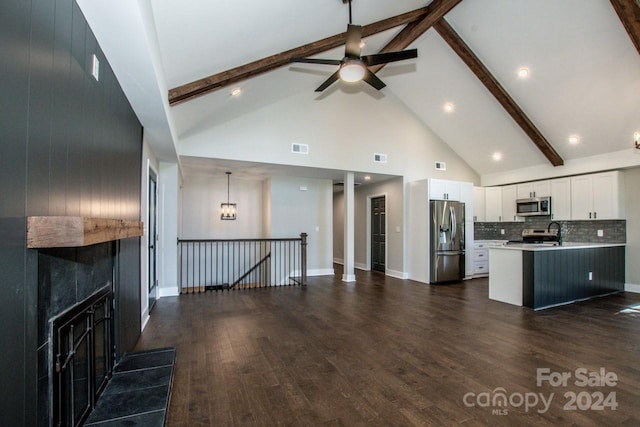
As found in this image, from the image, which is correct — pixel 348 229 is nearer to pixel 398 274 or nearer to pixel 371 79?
pixel 398 274

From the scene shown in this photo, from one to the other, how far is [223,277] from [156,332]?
4.68m

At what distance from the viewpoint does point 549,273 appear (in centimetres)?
478

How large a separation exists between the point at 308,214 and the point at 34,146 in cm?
650

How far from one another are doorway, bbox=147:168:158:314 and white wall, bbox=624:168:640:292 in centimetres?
862

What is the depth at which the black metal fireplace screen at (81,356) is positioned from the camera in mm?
1471

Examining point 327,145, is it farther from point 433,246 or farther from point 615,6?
point 615,6

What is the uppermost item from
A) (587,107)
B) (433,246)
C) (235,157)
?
(587,107)

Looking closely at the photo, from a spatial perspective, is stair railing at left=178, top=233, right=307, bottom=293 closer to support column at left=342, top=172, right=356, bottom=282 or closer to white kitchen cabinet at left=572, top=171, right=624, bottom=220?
support column at left=342, top=172, right=356, bottom=282

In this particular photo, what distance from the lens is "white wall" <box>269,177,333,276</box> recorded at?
24.4 feet

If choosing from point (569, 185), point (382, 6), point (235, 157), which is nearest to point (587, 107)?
point (569, 185)

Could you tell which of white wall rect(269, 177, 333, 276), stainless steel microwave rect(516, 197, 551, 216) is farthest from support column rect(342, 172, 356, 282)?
stainless steel microwave rect(516, 197, 551, 216)

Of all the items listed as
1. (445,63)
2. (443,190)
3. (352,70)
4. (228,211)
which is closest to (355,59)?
(352,70)

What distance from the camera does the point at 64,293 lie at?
1587 millimetres

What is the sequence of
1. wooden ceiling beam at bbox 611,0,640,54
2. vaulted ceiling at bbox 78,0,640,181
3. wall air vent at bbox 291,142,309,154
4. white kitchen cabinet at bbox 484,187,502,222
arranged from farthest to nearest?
white kitchen cabinet at bbox 484,187,502,222
wall air vent at bbox 291,142,309,154
wooden ceiling beam at bbox 611,0,640,54
vaulted ceiling at bbox 78,0,640,181
